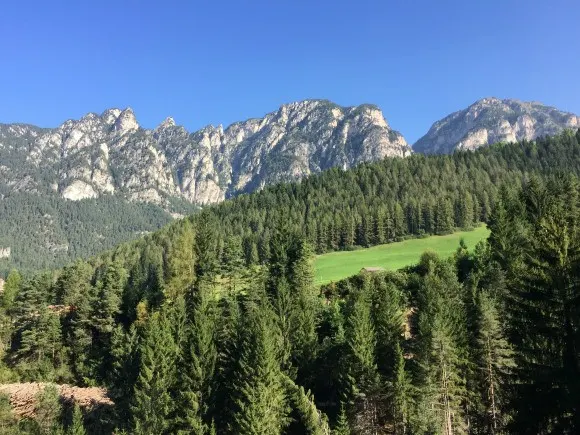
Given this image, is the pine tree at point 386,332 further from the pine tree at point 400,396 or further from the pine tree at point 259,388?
the pine tree at point 259,388

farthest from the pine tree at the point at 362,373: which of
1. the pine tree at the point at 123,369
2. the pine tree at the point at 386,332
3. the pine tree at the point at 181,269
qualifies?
the pine tree at the point at 181,269

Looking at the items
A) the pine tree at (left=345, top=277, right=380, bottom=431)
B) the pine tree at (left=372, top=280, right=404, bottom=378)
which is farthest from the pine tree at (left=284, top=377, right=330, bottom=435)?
the pine tree at (left=372, top=280, right=404, bottom=378)

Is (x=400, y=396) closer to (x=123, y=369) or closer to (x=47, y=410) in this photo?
(x=47, y=410)

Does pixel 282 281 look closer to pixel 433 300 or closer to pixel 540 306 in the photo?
pixel 433 300

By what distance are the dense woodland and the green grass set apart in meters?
14.8

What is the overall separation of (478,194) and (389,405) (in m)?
130

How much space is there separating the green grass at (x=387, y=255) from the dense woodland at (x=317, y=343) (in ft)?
48.6

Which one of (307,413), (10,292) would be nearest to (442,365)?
(307,413)

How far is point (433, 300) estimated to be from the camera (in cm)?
4844

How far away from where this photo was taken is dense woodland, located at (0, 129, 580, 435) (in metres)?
23.9

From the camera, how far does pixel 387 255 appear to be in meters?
120

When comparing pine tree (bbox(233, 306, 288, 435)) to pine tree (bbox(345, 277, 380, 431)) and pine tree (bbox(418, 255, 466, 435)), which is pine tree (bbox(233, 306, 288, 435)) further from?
pine tree (bbox(418, 255, 466, 435))

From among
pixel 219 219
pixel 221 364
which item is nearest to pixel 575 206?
pixel 221 364

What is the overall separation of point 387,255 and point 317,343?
64588 mm
